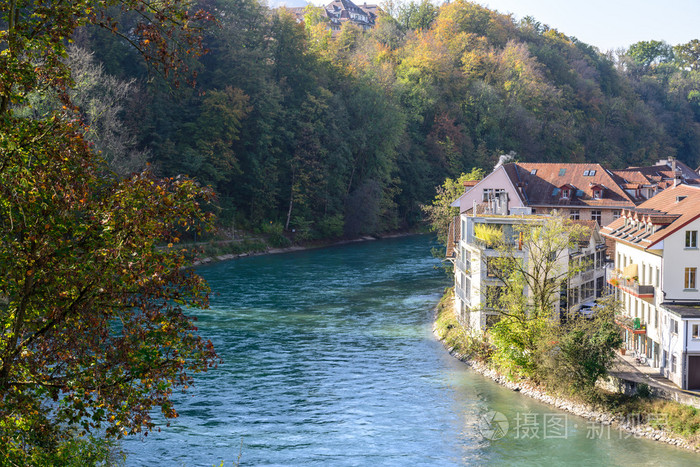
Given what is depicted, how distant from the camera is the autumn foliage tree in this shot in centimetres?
915

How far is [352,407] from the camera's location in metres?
30.3

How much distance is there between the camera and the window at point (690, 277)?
1228 inches

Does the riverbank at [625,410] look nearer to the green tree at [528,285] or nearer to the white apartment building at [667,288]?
the green tree at [528,285]

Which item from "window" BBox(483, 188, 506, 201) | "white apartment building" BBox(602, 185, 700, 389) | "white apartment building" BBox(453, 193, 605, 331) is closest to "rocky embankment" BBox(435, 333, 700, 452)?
"white apartment building" BBox(602, 185, 700, 389)

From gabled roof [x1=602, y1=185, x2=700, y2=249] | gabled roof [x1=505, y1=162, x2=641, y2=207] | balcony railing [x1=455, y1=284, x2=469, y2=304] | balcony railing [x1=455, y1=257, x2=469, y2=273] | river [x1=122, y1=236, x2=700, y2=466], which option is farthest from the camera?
gabled roof [x1=505, y1=162, x2=641, y2=207]

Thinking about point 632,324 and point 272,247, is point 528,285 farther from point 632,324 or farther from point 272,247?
point 272,247

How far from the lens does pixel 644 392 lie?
28531mm

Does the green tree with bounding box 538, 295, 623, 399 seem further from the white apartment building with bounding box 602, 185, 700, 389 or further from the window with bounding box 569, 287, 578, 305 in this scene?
the window with bounding box 569, 287, 578, 305

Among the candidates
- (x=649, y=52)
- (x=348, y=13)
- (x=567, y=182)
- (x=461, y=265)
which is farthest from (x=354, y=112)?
(x=649, y=52)

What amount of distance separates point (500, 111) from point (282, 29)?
40077mm

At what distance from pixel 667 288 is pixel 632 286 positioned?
2.07 meters

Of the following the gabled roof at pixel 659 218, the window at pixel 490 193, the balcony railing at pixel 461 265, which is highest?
the window at pixel 490 193

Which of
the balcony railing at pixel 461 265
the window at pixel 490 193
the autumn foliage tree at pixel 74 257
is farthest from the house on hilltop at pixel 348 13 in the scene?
the autumn foliage tree at pixel 74 257

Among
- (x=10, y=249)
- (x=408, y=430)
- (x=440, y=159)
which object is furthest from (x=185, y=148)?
(x=10, y=249)
